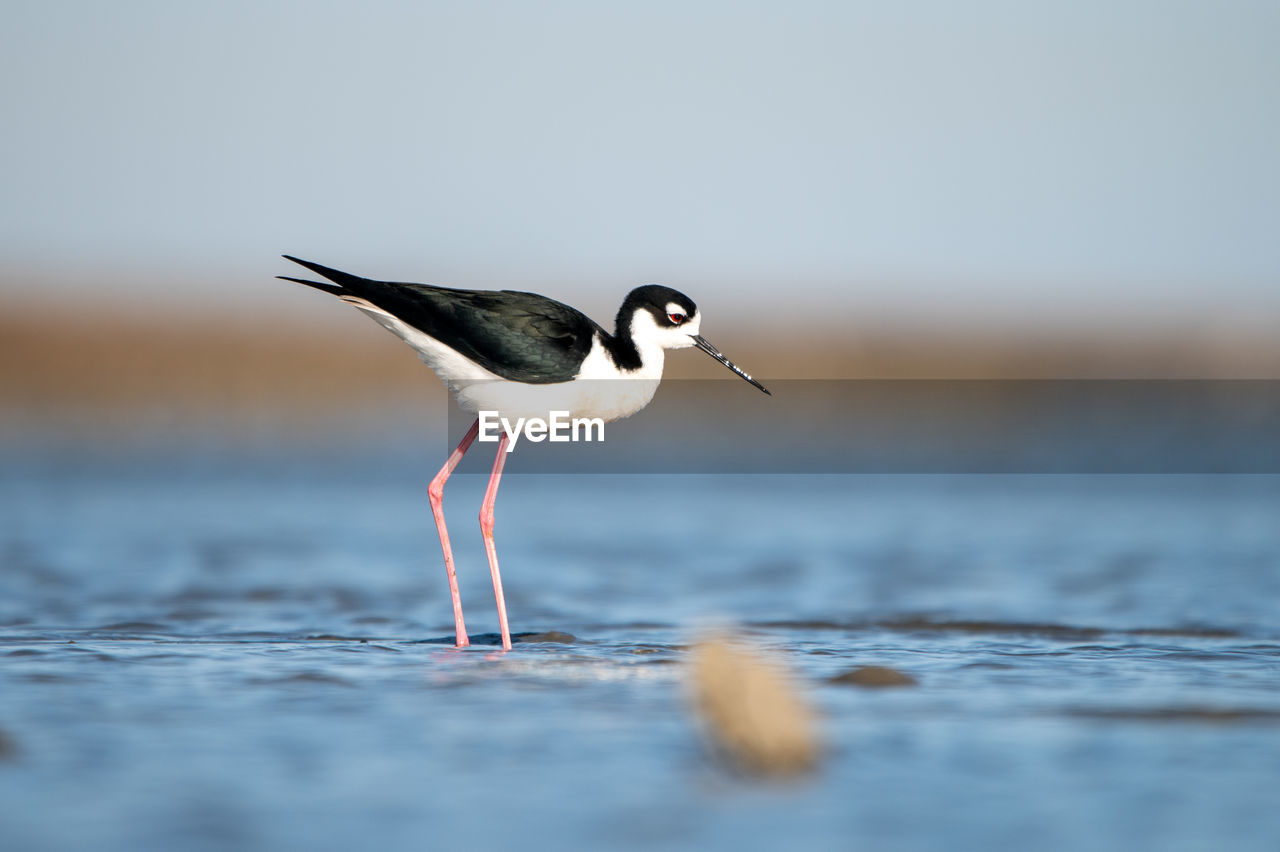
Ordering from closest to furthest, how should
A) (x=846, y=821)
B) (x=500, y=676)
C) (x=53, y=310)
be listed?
(x=846, y=821) → (x=500, y=676) → (x=53, y=310)

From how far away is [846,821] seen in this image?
3990 mm

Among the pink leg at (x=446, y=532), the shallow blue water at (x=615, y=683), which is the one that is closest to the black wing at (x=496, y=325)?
the pink leg at (x=446, y=532)

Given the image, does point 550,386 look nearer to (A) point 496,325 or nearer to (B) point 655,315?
(A) point 496,325

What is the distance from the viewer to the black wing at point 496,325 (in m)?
7.65

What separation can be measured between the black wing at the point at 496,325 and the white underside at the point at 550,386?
56mm

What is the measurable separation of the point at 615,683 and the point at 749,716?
169cm

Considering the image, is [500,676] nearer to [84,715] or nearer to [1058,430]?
[84,715]

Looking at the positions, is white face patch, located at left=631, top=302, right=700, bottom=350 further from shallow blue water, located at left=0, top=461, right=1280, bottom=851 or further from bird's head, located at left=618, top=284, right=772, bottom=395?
shallow blue water, located at left=0, top=461, right=1280, bottom=851

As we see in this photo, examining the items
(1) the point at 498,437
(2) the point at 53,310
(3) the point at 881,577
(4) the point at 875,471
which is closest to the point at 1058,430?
(4) the point at 875,471

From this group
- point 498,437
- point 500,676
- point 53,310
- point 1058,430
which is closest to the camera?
point 500,676

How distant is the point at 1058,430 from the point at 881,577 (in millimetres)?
13594

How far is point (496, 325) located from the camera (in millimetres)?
7672

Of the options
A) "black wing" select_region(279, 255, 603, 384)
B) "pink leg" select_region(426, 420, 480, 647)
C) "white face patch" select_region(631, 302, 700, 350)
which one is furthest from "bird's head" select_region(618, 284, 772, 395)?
"pink leg" select_region(426, 420, 480, 647)

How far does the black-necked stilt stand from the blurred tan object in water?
3187 millimetres
